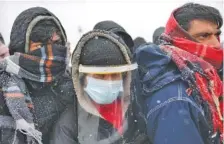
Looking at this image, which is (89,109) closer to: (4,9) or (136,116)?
(136,116)

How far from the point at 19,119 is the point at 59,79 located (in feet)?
1.42

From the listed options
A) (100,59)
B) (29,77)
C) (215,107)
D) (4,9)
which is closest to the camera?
(215,107)

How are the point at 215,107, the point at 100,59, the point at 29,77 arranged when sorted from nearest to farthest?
the point at 215,107, the point at 100,59, the point at 29,77

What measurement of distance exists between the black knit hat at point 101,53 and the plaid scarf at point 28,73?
309mm

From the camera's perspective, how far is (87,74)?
2564 millimetres

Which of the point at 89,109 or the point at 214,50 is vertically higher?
the point at 214,50

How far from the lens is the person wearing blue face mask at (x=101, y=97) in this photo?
8.20 ft

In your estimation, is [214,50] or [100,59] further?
[100,59]

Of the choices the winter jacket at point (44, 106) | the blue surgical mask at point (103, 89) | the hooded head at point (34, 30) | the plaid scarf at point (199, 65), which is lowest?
the winter jacket at point (44, 106)

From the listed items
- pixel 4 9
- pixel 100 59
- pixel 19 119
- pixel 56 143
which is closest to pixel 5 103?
pixel 19 119

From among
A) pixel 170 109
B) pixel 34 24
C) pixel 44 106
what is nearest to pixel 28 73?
pixel 44 106

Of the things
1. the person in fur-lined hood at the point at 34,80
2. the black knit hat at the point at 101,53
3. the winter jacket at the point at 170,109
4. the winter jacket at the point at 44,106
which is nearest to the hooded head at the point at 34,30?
the person in fur-lined hood at the point at 34,80

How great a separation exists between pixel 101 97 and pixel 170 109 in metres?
0.54

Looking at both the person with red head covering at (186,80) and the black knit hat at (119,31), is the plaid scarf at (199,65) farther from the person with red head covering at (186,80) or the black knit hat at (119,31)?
the black knit hat at (119,31)
